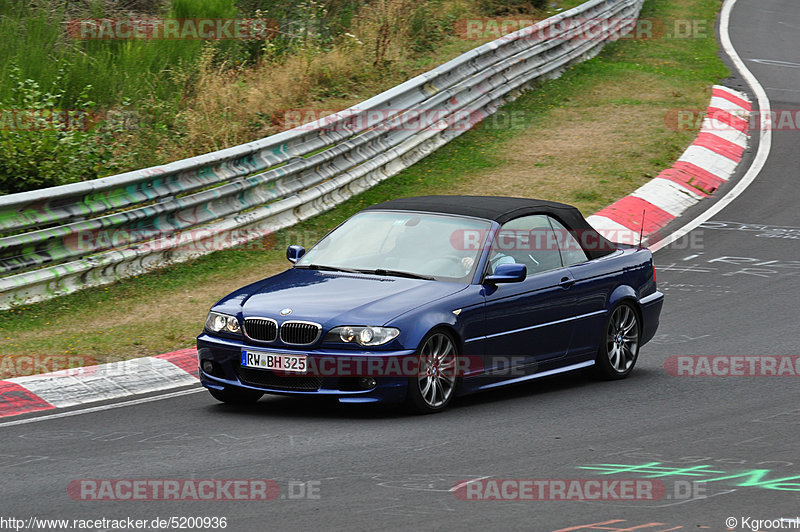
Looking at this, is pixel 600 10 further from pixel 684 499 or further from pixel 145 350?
pixel 684 499

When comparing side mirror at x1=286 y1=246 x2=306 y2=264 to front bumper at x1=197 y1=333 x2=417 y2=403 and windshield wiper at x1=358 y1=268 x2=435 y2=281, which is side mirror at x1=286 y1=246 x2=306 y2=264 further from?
front bumper at x1=197 y1=333 x2=417 y2=403

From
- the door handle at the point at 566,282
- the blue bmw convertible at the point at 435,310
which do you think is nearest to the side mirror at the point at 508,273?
the blue bmw convertible at the point at 435,310

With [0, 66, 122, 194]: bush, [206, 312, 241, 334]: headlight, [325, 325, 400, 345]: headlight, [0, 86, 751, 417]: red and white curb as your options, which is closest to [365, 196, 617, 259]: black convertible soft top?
[325, 325, 400, 345]: headlight

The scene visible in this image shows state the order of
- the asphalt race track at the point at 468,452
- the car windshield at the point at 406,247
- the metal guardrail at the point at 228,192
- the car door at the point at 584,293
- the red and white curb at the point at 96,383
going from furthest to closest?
the metal guardrail at the point at 228,192, the car door at the point at 584,293, the car windshield at the point at 406,247, the red and white curb at the point at 96,383, the asphalt race track at the point at 468,452

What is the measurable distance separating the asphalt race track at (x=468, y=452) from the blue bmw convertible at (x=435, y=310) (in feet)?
0.84

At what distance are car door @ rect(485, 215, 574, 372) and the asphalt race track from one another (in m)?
0.37

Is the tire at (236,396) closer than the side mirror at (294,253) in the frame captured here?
Yes

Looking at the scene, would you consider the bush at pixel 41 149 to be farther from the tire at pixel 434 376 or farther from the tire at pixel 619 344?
the tire at pixel 619 344

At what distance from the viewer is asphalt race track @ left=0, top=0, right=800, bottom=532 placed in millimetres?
5793

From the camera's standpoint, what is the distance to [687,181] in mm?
17000

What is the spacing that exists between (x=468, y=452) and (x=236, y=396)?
2137 millimetres

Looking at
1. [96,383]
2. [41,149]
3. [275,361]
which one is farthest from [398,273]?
[41,149]

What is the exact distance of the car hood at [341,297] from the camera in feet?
25.9

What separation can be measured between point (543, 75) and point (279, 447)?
15.6 m
